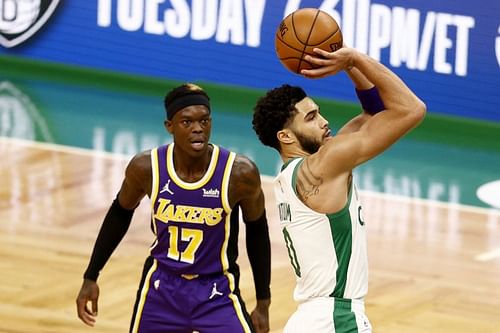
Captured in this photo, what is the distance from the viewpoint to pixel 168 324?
6.19 m

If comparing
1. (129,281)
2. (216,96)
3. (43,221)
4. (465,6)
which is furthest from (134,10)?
(129,281)

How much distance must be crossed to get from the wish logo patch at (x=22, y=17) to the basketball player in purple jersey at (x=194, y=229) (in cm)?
848

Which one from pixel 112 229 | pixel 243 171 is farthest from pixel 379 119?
pixel 112 229

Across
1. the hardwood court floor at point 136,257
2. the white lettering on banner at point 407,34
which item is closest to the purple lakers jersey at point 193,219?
the hardwood court floor at point 136,257

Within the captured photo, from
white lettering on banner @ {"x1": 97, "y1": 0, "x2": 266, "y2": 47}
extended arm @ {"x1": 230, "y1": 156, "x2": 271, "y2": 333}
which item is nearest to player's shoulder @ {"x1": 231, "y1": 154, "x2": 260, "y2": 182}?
extended arm @ {"x1": 230, "y1": 156, "x2": 271, "y2": 333}

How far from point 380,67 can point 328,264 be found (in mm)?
843

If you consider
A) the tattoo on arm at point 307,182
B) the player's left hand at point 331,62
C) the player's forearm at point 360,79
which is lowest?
the tattoo on arm at point 307,182

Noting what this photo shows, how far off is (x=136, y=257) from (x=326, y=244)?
13.5 ft

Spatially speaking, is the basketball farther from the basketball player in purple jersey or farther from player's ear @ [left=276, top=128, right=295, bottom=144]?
the basketball player in purple jersey

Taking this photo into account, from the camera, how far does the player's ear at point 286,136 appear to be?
5.60m

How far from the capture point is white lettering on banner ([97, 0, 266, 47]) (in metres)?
13.6

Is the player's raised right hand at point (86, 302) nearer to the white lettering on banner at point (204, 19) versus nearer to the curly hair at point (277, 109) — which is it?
the curly hair at point (277, 109)

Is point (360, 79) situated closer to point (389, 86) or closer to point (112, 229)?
point (389, 86)

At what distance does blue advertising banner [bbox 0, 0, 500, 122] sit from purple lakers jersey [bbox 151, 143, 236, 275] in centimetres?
685
